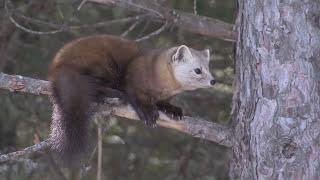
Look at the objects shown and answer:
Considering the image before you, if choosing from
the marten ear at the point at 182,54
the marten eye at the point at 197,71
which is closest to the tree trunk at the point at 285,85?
the marten eye at the point at 197,71

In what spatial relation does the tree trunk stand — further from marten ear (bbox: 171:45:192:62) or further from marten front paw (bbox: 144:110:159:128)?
marten ear (bbox: 171:45:192:62)

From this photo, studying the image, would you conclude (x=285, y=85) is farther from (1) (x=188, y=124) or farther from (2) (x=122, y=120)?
(2) (x=122, y=120)

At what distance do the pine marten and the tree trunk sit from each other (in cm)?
65

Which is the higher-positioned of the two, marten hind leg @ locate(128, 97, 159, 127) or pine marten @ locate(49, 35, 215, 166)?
pine marten @ locate(49, 35, 215, 166)

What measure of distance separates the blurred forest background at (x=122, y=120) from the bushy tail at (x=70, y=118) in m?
1.66

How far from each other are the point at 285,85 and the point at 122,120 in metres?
2.90

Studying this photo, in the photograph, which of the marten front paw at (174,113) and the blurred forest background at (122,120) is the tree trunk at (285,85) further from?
the blurred forest background at (122,120)

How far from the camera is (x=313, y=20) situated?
12.2ft

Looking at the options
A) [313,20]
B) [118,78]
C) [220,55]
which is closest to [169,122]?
[118,78]

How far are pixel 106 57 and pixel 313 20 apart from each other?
1.36m

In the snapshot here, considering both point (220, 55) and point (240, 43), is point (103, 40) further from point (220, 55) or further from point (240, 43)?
point (220, 55)

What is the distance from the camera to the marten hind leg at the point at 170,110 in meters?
4.32

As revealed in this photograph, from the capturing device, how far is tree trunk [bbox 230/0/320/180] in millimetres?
3688

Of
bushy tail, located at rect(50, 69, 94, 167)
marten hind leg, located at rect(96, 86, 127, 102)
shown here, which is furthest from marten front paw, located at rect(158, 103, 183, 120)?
bushy tail, located at rect(50, 69, 94, 167)
